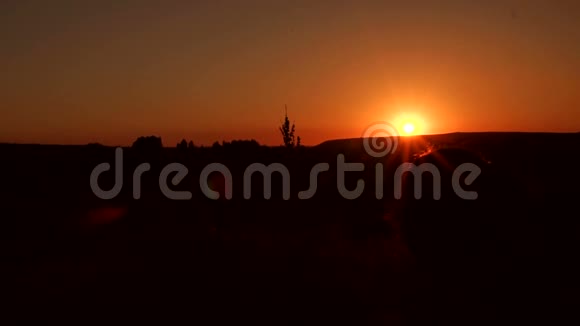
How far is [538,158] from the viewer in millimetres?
29625

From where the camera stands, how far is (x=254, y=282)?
9.45m

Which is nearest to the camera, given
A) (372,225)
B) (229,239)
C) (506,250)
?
(506,250)

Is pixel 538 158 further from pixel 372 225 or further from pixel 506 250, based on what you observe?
pixel 506 250

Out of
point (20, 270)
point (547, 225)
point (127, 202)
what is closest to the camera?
point (547, 225)

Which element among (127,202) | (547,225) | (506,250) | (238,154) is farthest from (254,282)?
(238,154)

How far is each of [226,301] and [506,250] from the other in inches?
139

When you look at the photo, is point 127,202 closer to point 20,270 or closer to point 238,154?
point 20,270

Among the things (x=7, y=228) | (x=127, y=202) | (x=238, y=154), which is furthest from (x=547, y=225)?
(x=238, y=154)

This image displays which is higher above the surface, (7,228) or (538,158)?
(538,158)

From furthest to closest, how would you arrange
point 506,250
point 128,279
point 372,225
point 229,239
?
point 372,225, point 229,239, point 128,279, point 506,250

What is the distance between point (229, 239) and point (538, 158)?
2089cm

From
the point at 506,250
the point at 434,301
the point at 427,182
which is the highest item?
the point at 427,182

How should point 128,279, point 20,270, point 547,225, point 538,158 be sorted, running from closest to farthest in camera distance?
1. point 547,225
2. point 128,279
3. point 20,270
4. point 538,158

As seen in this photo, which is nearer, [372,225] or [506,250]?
[506,250]
